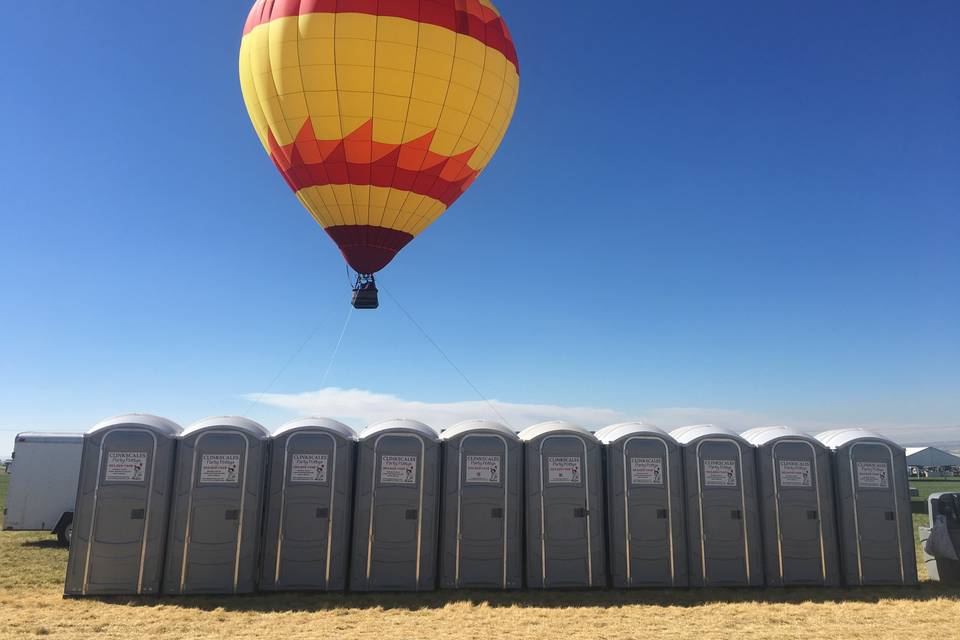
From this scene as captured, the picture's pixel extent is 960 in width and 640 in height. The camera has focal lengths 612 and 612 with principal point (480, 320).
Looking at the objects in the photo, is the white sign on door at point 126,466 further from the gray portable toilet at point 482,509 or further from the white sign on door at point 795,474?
the white sign on door at point 795,474

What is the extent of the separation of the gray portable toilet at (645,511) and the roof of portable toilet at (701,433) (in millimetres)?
328

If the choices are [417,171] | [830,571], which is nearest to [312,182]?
[417,171]

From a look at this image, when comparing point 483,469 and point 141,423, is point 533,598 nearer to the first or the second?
point 483,469

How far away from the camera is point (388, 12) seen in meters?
13.2

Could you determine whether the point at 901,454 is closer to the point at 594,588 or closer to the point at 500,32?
the point at 594,588

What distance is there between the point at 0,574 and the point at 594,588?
1032 cm

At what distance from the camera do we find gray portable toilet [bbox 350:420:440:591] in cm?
924

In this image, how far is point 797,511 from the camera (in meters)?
10.0

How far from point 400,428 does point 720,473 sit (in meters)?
5.25

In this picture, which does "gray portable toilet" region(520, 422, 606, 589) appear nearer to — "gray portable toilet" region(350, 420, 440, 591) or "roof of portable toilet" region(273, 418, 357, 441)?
"gray portable toilet" region(350, 420, 440, 591)

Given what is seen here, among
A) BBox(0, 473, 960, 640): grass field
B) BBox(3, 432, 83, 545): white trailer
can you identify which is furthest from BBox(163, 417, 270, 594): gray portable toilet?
BBox(3, 432, 83, 545): white trailer

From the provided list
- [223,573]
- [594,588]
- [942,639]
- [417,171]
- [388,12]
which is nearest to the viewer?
[942,639]

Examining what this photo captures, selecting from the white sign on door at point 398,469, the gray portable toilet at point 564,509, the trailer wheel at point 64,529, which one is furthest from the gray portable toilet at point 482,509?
the trailer wheel at point 64,529

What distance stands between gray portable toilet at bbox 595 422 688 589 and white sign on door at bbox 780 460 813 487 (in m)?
1.75
